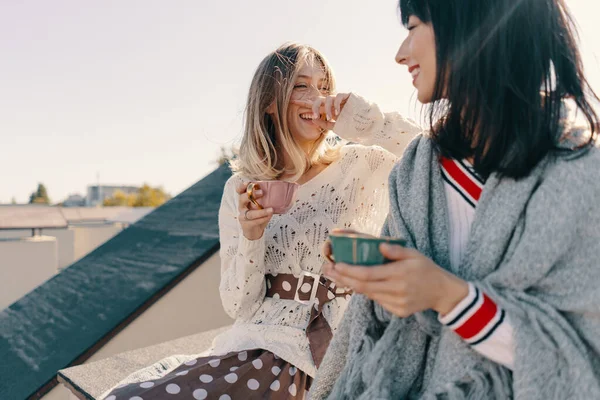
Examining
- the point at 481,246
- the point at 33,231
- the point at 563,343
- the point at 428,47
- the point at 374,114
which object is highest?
the point at 428,47

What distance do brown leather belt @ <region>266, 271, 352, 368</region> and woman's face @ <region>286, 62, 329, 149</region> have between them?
23.7 inches

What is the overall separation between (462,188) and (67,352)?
2348 mm

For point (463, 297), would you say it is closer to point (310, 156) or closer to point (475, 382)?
point (475, 382)

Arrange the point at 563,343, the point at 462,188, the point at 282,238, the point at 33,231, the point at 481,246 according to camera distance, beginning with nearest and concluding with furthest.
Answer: the point at 563,343 → the point at 481,246 → the point at 462,188 → the point at 282,238 → the point at 33,231

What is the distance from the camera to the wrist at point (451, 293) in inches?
33.5

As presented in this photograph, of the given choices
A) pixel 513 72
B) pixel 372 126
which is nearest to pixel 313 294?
pixel 372 126

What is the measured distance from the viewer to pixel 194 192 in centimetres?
398

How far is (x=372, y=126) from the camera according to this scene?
5.76 feet

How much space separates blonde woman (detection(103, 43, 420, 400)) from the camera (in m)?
1.56

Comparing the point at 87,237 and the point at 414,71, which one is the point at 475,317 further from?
the point at 87,237

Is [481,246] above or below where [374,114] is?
below

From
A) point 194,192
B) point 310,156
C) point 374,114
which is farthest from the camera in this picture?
point 194,192

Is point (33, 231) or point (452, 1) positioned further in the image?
point (33, 231)

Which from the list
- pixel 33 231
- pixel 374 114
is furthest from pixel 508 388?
pixel 33 231
